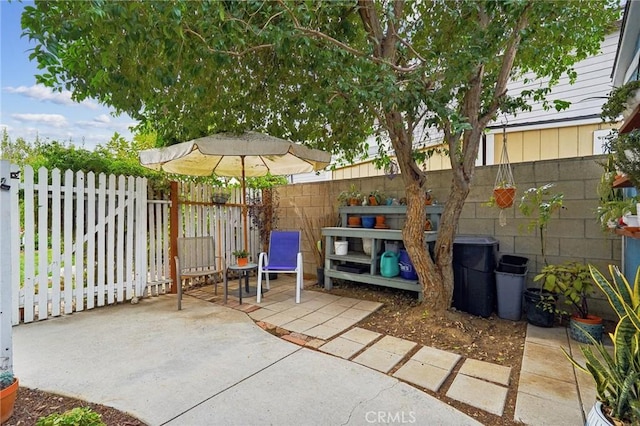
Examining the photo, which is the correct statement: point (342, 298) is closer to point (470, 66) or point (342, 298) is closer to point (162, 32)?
point (470, 66)

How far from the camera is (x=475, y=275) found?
3.56 metres

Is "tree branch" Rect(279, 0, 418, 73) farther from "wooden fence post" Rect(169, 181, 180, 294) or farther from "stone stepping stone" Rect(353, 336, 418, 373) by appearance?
"wooden fence post" Rect(169, 181, 180, 294)

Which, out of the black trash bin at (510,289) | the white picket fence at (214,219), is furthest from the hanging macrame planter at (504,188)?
the white picket fence at (214,219)

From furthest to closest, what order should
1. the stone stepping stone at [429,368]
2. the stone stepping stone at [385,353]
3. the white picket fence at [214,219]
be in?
the white picket fence at [214,219], the stone stepping stone at [385,353], the stone stepping stone at [429,368]

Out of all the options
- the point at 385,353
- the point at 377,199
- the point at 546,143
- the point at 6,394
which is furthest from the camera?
the point at 546,143

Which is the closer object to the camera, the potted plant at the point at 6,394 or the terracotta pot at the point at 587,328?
the potted plant at the point at 6,394

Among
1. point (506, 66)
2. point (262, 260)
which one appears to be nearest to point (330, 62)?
point (506, 66)

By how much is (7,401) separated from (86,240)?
96.3 inches

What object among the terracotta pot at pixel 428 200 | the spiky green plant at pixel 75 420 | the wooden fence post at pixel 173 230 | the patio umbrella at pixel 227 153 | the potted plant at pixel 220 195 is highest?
the patio umbrella at pixel 227 153

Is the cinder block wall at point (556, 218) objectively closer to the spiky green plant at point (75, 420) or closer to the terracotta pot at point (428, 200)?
the terracotta pot at point (428, 200)

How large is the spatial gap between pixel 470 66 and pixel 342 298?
3.22m

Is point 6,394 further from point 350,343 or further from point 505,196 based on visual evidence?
point 505,196

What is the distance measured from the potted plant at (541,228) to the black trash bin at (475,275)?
1.29 feet

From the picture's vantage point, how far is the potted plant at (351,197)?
5.07 metres
